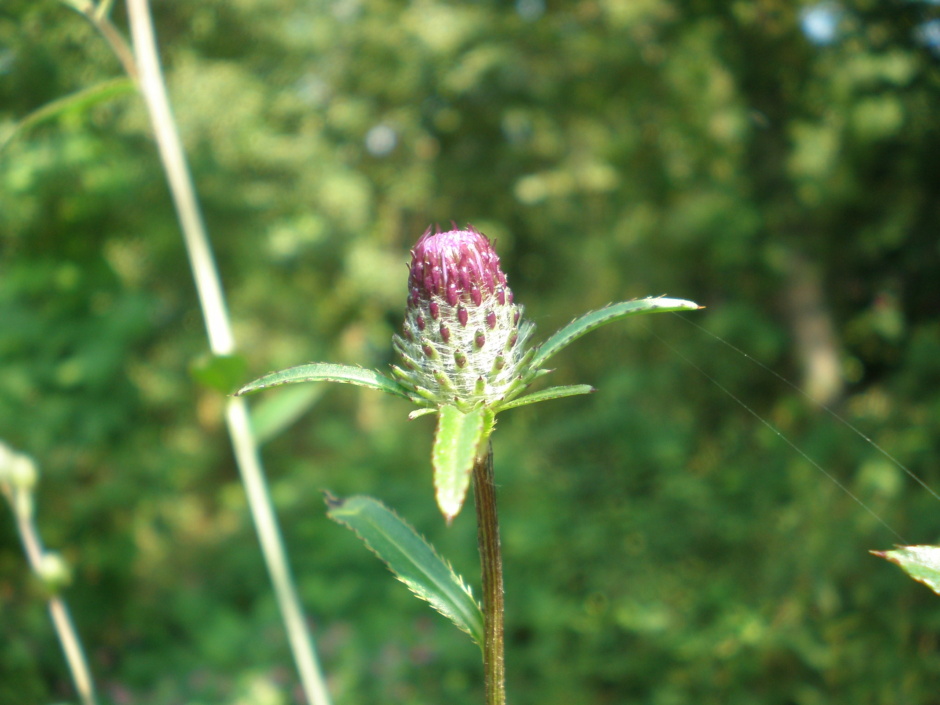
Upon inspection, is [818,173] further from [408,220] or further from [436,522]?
[408,220]

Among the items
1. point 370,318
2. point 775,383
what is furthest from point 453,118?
point 775,383

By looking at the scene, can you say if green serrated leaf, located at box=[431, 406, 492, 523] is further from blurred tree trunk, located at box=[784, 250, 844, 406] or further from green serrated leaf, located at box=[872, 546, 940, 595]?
blurred tree trunk, located at box=[784, 250, 844, 406]

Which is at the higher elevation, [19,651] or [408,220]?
[408,220]

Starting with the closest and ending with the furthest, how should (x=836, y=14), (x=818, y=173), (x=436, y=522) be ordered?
1. (x=836, y=14)
2. (x=818, y=173)
3. (x=436, y=522)

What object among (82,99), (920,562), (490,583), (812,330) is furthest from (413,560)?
(812,330)

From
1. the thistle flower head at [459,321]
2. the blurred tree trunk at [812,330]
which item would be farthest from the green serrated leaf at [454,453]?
the blurred tree trunk at [812,330]

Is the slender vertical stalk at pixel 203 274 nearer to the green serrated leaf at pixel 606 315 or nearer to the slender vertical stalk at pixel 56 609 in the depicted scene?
the slender vertical stalk at pixel 56 609

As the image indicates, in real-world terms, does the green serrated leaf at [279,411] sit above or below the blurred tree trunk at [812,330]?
below
